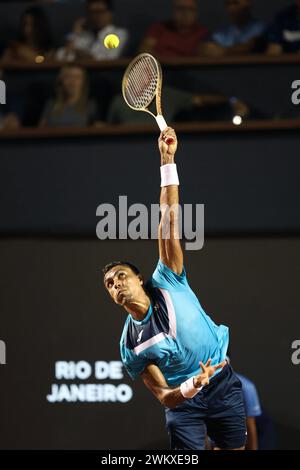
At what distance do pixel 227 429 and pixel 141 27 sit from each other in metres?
3.67

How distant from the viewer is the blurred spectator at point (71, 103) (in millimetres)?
7884

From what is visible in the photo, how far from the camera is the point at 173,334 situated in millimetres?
5734

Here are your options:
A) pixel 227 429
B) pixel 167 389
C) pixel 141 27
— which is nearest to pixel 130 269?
pixel 167 389

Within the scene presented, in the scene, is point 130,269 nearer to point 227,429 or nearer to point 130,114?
point 227,429

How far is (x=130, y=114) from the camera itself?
306 inches

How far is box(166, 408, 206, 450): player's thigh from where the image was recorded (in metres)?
5.87

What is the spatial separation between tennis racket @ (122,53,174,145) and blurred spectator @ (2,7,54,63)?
2337mm

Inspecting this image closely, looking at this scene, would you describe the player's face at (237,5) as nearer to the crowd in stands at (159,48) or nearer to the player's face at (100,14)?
the crowd in stands at (159,48)

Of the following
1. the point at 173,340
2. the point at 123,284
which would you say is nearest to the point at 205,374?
the point at 173,340

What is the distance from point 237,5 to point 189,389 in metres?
3.71

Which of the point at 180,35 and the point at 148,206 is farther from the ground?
the point at 180,35

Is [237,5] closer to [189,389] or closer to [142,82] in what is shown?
[142,82]
